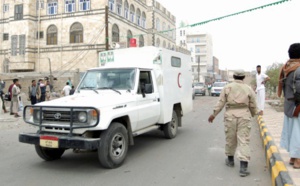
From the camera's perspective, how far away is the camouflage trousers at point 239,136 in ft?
16.1

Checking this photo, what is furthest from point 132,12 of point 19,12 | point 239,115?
point 239,115

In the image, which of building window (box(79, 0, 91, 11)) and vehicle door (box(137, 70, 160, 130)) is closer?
vehicle door (box(137, 70, 160, 130))

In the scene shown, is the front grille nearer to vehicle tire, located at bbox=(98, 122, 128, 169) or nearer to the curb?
vehicle tire, located at bbox=(98, 122, 128, 169)

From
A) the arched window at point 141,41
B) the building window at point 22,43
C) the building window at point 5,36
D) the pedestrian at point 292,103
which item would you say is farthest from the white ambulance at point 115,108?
the building window at point 5,36

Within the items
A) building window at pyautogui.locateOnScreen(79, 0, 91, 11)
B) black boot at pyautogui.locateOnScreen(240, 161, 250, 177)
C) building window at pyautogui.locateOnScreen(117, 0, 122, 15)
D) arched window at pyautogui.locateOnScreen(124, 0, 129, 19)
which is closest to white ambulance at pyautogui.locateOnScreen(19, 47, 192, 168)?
black boot at pyautogui.locateOnScreen(240, 161, 250, 177)

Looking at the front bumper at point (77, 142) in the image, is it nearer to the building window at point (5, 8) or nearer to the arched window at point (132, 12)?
the arched window at point (132, 12)

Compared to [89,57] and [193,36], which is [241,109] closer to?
[89,57]

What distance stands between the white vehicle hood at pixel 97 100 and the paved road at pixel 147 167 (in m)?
1.24

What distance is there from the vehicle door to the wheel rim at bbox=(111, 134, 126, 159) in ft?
2.43

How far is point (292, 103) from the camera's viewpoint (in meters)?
4.55

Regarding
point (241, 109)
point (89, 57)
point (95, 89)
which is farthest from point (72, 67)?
point (241, 109)

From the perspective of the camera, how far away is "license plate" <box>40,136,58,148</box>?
499cm

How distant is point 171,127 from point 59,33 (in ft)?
106

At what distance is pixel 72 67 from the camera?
3634 centimetres
